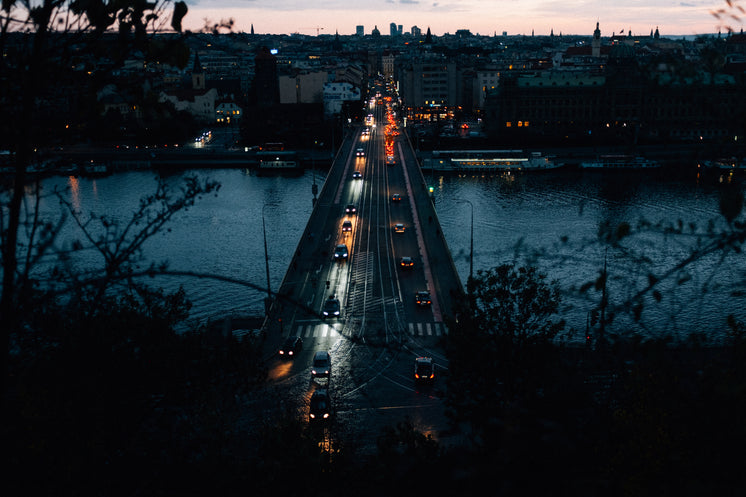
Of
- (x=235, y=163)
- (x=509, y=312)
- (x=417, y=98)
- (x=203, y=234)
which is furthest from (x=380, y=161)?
(x=509, y=312)

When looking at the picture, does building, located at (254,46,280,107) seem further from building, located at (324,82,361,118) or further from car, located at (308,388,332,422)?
car, located at (308,388,332,422)

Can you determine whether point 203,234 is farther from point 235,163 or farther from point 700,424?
point 700,424

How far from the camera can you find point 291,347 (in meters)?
11.1

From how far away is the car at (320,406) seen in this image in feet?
28.7

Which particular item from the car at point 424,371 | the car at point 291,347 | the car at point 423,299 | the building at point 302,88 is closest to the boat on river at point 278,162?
the building at point 302,88

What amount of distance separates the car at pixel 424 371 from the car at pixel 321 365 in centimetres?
148

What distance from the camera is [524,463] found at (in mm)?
1726

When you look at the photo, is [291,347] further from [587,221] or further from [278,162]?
[278,162]

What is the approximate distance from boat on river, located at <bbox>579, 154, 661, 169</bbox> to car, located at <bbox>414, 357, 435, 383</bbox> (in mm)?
26838

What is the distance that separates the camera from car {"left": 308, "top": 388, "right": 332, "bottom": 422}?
8.73 meters

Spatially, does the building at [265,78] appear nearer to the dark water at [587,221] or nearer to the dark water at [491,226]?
the dark water at [491,226]

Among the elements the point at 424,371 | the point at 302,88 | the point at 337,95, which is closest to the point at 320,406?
the point at 424,371

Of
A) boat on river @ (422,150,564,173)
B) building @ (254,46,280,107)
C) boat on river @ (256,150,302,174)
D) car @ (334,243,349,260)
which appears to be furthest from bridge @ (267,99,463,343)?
building @ (254,46,280,107)

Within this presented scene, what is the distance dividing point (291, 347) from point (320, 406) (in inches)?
92.6
